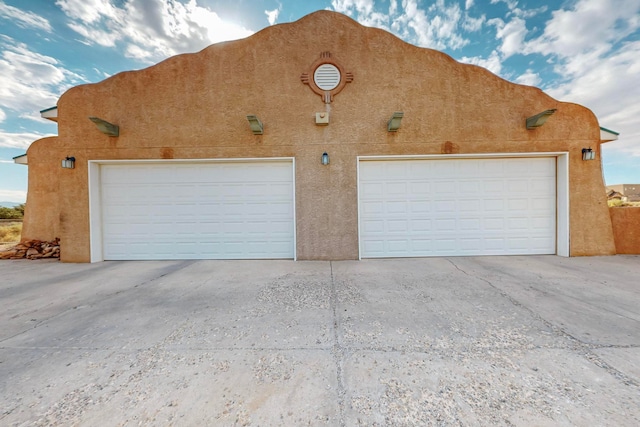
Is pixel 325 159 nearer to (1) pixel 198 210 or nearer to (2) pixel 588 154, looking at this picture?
(1) pixel 198 210

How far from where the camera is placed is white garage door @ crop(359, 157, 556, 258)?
5711 millimetres

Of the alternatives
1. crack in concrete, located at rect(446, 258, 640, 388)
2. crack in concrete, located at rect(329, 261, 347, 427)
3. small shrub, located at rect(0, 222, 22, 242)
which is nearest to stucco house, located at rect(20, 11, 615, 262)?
crack in concrete, located at rect(329, 261, 347, 427)

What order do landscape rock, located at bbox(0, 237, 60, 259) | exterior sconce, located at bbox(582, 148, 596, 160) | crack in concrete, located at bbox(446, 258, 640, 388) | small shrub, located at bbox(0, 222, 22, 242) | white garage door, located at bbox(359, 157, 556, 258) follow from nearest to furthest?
crack in concrete, located at bbox(446, 258, 640, 388) < exterior sconce, located at bbox(582, 148, 596, 160) < white garage door, located at bbox(359, 157, 556, 258) < landscape rock, located at bbox(0, 237, 60, 259) < small shrub, located at bbox(0, 222, 22, 242)

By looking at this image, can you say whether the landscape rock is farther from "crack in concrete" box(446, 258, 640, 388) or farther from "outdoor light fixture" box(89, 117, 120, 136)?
"crack in concrete" box(446, 258, 640, 388)

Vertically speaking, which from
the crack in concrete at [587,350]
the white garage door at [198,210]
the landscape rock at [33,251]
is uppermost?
the white garage door at [198,210]

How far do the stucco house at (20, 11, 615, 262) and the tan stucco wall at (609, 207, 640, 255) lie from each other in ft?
0.92

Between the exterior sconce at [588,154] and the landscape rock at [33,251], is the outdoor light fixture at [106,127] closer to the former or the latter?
the landscape rock at [33,251]

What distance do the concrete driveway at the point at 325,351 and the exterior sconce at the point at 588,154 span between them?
289cm

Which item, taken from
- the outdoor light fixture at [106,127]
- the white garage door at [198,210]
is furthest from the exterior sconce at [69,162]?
the outdoor light fixture at [106,127]

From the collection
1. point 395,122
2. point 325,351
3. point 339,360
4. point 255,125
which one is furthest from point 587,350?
point 255,125

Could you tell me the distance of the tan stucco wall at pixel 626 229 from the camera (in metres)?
5.58

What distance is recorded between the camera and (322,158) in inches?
217

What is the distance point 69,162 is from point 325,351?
7.33 meters

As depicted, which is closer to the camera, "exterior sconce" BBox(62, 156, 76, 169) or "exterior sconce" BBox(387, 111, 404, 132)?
"exterior sconce" BBox(387, 111, 404, 132)
